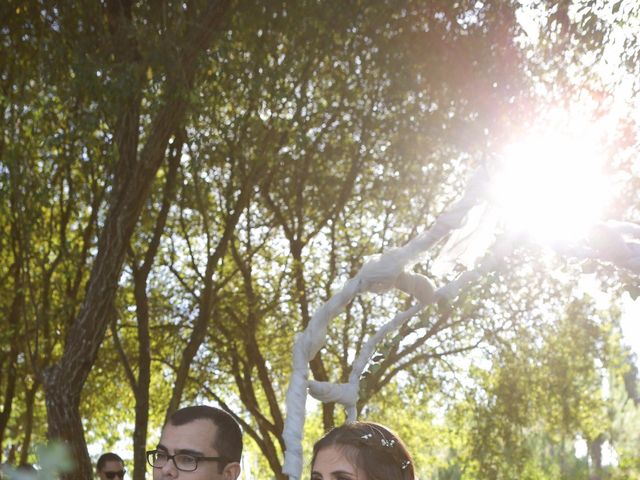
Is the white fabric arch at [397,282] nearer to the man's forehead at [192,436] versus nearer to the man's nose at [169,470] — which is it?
the man's forehead at [192,436]

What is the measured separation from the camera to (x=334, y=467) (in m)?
2.65

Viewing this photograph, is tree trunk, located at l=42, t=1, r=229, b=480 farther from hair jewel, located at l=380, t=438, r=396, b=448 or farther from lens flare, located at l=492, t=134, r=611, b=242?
hair jewel, located at l=380, t=438, r=396, b=448

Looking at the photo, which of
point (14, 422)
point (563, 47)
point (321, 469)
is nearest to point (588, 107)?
point (563, 47)

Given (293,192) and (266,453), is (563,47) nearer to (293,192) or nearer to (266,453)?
(293,192)

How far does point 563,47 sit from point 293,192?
604cm

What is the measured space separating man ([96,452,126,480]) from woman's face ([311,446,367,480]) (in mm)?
4474

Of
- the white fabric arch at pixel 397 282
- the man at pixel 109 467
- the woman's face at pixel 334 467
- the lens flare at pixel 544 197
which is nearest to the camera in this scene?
the woman's face at pixel 334 467

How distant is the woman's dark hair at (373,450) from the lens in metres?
2.64

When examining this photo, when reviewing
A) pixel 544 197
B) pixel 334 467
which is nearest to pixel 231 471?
pixel 334 467

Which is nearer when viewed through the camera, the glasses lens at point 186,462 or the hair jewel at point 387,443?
the hair jewel at point 387,443

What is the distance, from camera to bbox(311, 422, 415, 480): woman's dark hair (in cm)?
264

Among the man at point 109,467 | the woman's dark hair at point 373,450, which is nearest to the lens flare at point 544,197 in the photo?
the woman's dark hair at point 373,450

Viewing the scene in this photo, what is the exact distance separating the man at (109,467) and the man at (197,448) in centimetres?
381

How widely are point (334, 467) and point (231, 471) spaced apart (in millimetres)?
766
